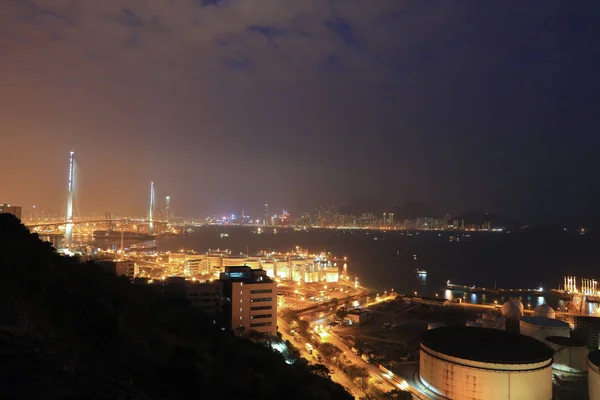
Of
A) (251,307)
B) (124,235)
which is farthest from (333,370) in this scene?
(124,235)

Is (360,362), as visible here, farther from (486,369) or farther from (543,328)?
(543,328)

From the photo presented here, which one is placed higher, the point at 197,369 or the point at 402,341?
the point at 197,369

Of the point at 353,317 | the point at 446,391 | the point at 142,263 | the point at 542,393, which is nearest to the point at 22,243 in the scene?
the point at 446,391

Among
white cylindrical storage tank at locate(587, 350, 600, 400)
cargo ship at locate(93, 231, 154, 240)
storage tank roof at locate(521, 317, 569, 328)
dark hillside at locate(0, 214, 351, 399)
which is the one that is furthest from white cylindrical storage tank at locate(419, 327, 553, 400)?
cargo ship at locate(93, 231, 154, 240)

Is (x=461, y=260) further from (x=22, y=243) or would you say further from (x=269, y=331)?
(x=22, y=243)

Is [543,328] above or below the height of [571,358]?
above

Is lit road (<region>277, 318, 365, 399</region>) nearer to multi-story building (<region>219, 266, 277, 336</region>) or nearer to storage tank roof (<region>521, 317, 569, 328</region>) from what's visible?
multi-story building (<region>219, 266, 277, 336</region>)

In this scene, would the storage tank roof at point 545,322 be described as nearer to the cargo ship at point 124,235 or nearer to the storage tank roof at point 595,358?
the storage tank roof at point 595,358
